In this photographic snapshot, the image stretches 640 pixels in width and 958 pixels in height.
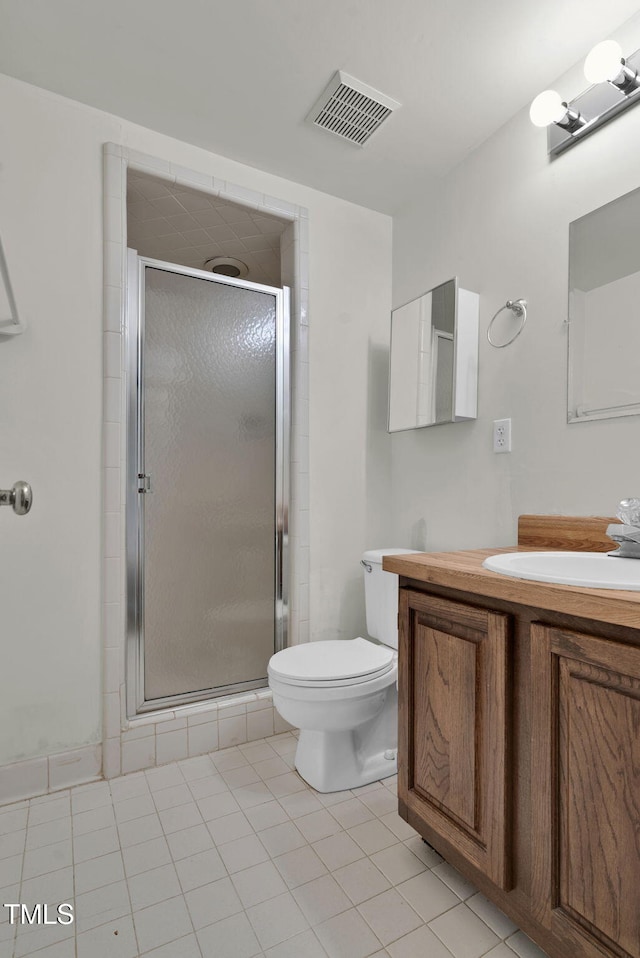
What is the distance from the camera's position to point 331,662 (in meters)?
1.72

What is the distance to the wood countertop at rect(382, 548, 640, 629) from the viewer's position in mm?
827

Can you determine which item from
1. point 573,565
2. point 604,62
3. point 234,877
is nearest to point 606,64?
point 604,62

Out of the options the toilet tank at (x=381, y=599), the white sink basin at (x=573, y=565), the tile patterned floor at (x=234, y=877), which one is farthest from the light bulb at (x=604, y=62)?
the tile patterned floor at (x=234, y=877)

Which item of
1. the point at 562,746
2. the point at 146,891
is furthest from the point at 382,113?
the point at 146,891

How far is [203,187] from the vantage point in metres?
1.98

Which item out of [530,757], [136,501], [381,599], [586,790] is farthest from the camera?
[381,599]

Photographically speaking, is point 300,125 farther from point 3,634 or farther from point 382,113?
point 3,634

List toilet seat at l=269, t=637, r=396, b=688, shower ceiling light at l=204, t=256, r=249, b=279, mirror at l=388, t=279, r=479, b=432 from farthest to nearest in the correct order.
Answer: shower ceiling light at l=204, t=256, r=249, b=279, mirror at l=388, t=279, r=479, b=432, toilet seat at l=269, t=637, r=396, b=688

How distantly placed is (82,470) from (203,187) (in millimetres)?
1203

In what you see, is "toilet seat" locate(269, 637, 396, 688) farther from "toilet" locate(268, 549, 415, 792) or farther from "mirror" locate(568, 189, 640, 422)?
"mirror" locate(568, 189, 640, 422)

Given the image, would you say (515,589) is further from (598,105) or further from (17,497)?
(598,105)

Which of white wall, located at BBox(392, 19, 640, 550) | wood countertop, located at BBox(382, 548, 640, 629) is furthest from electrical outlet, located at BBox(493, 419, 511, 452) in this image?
wood countertop, located at BBox(382, 548, 640, 629)

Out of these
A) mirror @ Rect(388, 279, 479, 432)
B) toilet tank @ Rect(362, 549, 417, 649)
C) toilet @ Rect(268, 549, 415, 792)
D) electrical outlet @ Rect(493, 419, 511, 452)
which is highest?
mirror @ Rect(388, 279, 479, 432)

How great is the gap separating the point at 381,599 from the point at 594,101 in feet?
5.85
